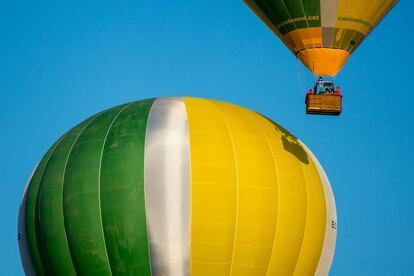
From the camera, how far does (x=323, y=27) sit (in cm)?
3269

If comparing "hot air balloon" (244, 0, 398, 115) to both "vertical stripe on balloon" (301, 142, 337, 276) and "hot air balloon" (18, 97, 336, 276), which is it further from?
"hot air balloon" (18, 97, 336, 276)

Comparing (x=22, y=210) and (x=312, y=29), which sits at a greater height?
(x=312, y=29)

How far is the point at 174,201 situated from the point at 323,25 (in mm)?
6854


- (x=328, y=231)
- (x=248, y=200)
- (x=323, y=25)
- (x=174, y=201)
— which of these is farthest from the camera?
(x=323, y=25)

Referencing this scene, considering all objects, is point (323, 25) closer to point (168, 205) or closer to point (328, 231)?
point (328, 231)

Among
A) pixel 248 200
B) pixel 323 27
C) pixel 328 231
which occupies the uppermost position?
pixel 323 27

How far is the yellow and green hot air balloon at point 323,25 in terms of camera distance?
107 ft

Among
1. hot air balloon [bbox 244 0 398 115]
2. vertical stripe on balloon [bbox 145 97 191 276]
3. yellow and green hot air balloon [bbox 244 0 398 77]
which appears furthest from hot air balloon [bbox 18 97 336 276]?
yellow and green hot air balloon [bbox 244 0 398 77]

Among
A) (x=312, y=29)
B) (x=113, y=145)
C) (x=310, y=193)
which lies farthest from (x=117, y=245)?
(x=312, y=29)

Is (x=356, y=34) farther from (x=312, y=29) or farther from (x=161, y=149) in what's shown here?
(x=161, y=149)

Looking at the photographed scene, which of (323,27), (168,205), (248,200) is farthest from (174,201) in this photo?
(323,27)

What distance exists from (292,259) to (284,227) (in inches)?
28.3

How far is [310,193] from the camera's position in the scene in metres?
29.5

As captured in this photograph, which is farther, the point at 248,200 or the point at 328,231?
the point at 328,231
